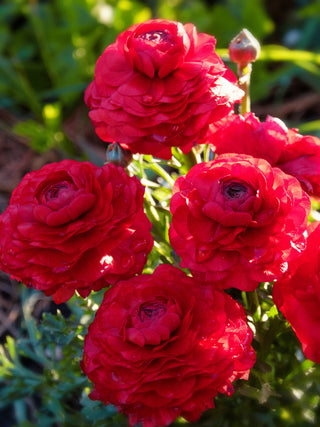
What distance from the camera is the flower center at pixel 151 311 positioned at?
412 mm

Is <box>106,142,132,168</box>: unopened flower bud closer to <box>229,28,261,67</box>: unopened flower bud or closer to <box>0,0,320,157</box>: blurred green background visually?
<box>229,28,261,67</box>: unopened flower bud

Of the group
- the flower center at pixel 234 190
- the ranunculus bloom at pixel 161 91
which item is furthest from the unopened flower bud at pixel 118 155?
the flower center at pixel 234 190

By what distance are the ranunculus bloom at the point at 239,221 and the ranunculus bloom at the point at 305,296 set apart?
0.7 inches

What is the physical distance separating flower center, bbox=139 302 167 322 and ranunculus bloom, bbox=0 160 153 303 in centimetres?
4

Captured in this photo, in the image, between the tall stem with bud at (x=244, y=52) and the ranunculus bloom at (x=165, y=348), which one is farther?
the tall stem with bud at (x=244, y=52)

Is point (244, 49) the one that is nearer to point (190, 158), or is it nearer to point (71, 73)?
point (190, 158)

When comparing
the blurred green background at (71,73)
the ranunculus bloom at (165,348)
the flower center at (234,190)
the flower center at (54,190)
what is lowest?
the blurred green background at (71,73)

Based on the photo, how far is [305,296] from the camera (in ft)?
1.36

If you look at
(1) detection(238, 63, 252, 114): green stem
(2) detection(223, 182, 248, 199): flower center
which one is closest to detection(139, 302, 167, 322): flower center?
(2) detection(223, 182, 248, 199): flower center

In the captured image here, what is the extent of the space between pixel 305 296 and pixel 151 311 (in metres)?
0.12

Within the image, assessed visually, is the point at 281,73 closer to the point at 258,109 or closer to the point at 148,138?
the point at 258,109

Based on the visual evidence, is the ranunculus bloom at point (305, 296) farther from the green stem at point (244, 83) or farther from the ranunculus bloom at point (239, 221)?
the green stem at point (244, 83)

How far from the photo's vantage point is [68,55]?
1.55 metres

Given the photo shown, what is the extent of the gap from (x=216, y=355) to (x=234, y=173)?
0.45 feet
